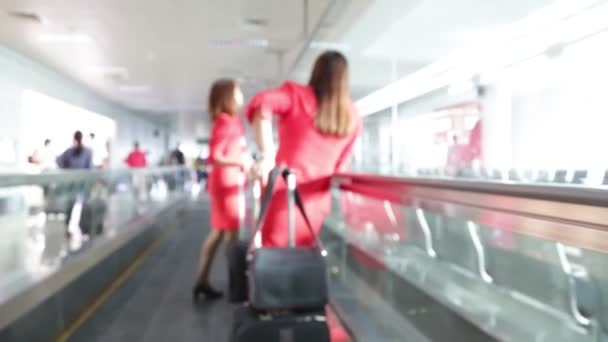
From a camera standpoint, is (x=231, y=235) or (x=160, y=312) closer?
(x=160, y=312)

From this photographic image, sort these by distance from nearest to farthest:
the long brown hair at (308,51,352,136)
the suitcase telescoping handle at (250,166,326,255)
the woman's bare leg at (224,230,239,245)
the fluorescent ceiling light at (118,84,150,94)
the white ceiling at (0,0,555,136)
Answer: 1. the suitcase telescoping handle at (250,166,326,255)
2. the long brown hair at (308,51,352,136)
3. the white ceiling at (0,0,555,136)
4. the woman's bare leg at (224,230,239,245)
5. the fluorescent ceiling light at (118,84,150,94)

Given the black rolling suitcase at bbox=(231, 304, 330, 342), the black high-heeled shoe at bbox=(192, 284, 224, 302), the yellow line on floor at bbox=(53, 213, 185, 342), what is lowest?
the yellow line on floor at bbox=(53, 213, 185, 342)

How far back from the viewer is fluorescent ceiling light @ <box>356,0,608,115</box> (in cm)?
193

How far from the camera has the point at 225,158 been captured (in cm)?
420

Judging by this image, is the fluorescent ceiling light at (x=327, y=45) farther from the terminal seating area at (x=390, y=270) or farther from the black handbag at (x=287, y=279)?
the black handbag at (x=287, y=279)

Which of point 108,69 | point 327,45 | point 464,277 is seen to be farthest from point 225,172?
point 108,69

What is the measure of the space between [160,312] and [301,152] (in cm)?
198

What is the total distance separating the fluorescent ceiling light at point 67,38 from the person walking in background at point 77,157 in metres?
4.44

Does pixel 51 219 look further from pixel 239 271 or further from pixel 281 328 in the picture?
pixel 281 328

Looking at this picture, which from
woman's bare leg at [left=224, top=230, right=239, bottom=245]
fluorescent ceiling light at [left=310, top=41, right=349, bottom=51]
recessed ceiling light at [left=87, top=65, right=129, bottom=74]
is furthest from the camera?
recessed ceiling light at [left=87, top=65, right=129, bottom=74]

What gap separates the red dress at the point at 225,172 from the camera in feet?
13.9

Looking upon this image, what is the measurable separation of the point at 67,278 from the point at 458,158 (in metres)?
2.90

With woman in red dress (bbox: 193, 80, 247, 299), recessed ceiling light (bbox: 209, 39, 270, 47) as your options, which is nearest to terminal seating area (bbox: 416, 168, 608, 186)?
woman in red dress (bbox: 193, 80, 247, 299)

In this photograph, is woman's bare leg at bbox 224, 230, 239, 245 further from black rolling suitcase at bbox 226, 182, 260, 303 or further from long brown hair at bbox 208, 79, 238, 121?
long brown hair at bbox 208, 79, 238, 121
